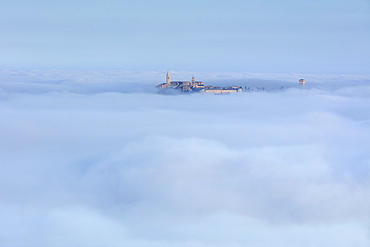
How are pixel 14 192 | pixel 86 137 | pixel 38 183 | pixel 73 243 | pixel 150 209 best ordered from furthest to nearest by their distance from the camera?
1. pixel 86 137
2. pixel 38 183
3. pixel 14 192
4. pixel 150 209
5. pixel 73 243

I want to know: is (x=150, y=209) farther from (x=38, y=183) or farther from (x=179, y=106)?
(x=179, y=106)

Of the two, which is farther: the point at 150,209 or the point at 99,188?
the point at 99,188

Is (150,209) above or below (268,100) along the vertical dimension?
below

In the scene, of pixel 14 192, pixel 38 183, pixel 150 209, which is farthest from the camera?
pixel 38 183

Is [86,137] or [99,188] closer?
[99,188]

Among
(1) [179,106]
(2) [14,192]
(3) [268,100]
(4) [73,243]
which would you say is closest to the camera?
(4) [73,243]

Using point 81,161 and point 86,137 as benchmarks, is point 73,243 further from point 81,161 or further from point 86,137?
point 86,137

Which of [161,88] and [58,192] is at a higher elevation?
[161,88]

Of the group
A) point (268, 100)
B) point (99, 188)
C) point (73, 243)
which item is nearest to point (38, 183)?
point (99, 188)

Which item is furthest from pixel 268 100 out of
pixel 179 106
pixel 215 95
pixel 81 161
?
pixel 81 161
